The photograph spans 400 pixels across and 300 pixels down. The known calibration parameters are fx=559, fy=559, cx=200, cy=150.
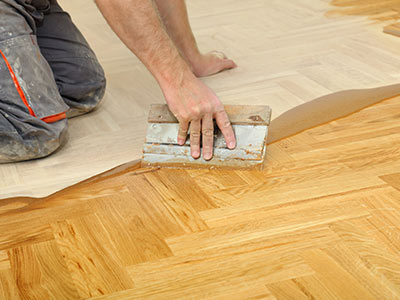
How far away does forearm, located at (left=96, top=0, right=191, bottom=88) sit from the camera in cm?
152

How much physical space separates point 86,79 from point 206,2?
4.96 ft

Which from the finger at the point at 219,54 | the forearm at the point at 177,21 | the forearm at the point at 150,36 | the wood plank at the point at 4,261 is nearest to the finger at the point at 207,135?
the forearm at the point at 150,36

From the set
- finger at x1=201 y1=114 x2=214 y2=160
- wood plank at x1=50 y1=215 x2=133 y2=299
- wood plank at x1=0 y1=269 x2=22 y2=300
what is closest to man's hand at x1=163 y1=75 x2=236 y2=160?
finger at x1=201 y1=114 x2=214 y2=160

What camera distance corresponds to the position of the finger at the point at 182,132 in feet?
4.95

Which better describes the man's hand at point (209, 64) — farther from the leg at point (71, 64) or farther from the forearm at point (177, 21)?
the leg at point (71, 64)

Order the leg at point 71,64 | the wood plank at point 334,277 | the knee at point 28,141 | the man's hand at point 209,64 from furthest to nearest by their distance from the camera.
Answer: the man's hand at point 209,64
the leg at point 71,64
the knee at point 28,141
the wood plank at point 334,277

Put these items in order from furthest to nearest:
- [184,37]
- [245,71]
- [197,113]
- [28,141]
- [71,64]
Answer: [245,71] < [184,37] < [71,64] < [28,141] < [197,113]

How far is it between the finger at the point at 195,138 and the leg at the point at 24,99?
0.42 metres

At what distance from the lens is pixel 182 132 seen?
1528 mm

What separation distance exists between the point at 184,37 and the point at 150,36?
1.89ft

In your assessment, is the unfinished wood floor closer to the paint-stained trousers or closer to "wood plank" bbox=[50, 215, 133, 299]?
"wood plank" bbox=[50, 215, 133, 299]

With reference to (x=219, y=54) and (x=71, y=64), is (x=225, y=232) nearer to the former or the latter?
(x=71, y=64)

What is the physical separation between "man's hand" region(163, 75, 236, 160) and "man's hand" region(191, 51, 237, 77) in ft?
2.13

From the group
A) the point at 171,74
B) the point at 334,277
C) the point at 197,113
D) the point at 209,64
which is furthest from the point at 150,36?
the point at 334,277
